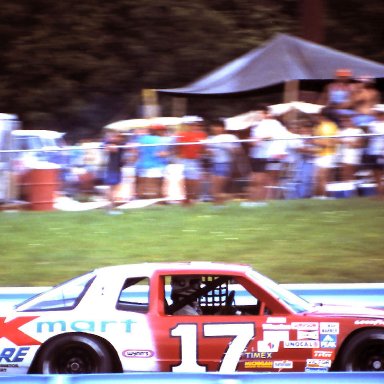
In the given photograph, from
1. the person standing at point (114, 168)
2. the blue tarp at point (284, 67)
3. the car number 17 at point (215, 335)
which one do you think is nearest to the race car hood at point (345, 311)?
the car number 17 at point (215, 335)

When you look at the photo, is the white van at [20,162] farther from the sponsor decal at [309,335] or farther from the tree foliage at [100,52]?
the tree foliage at [100,52]

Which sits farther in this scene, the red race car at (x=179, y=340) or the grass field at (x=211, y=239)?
the grass field at (x=211, y=239)

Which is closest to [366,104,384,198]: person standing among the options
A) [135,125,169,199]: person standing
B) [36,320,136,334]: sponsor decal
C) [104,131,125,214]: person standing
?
[135,125,169,199]: person standing

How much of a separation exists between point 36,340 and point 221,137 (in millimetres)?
7525

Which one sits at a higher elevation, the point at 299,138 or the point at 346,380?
the point at 299,138

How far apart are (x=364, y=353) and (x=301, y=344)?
496 millimetres

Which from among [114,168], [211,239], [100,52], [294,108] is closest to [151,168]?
[114,168]

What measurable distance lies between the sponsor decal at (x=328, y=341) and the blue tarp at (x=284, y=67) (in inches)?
407

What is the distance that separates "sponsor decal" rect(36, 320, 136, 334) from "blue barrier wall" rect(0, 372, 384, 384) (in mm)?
1315

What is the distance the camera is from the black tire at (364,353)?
24.7 feet

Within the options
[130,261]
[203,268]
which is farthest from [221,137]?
[203,268]

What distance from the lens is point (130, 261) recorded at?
41.3 feet

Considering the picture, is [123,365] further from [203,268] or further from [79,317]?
[203,268]

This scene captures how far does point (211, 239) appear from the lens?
42.9 ft
